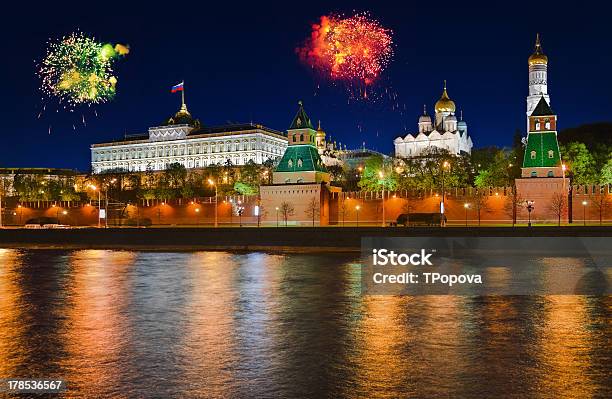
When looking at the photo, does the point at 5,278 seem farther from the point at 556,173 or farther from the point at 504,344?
the point at 556,173

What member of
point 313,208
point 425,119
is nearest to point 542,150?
point 313,208

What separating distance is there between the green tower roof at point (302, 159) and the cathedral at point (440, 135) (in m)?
39.7

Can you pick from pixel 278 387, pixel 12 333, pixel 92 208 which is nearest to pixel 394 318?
pixel 278 387

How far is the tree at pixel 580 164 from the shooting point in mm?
51406

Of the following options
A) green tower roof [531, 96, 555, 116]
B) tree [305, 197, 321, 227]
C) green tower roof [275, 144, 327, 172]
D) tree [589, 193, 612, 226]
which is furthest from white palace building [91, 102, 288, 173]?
tree [589, 193, 612, 226]

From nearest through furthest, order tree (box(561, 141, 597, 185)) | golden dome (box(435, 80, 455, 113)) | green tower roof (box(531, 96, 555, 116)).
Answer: green tower roof (box(531, 96, 555, 116)) < tree (box(561, 141, 597, 185)) < golden dome (box(435, 80, 455, 113))

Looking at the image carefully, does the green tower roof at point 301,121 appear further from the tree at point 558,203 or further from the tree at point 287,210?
the tree at point 558,203

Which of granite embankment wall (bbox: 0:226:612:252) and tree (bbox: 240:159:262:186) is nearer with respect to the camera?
granite embankment wall (bbox: 0:226:612:252)

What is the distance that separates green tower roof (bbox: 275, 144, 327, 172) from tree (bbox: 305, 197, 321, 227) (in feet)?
8.99

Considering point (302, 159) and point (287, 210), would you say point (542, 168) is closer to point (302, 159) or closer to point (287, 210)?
point (302, 159)

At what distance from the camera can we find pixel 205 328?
10078 millimetres

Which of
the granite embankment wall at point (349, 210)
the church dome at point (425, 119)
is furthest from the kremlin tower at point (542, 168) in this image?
the church dome at point (425, 119)

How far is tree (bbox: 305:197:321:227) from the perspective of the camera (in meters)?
50.8

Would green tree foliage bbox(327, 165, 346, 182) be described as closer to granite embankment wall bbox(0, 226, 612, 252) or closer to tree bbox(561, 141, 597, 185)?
tree bbox(561, 141, 597, 185)
